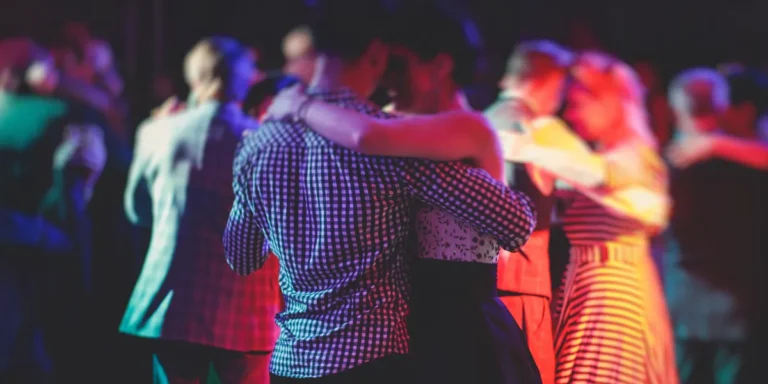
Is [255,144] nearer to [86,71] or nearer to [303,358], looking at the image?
[303,358]

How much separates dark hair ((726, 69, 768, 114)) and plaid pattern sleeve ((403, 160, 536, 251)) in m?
2.62

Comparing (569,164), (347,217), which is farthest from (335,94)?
(569,164)

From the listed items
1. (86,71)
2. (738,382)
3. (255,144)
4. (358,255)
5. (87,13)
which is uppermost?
(87,13)

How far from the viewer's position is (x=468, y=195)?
181 cm

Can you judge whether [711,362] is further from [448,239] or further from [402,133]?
[402,133]

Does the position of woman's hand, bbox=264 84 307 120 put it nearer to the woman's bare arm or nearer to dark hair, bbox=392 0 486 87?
the woman's bare arm

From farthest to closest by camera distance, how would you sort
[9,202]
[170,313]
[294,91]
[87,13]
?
[87,13], [9,202], [170,313], [294,91]

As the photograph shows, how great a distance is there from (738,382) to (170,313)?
9.06ft

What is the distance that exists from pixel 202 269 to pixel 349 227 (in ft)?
2.83

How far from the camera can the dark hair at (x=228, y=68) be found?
2667 mm

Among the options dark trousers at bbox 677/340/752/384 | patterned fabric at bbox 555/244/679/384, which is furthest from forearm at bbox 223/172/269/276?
dark trousers at bbox 677/340/752/384

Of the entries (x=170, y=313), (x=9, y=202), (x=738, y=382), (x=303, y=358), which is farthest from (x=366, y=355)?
(x=738, y=382)

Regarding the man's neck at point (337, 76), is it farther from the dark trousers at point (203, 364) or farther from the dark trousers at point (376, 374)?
the dark trousers at point (203, 364)

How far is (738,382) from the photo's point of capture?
3.95 meters
